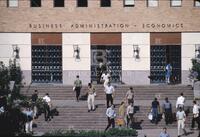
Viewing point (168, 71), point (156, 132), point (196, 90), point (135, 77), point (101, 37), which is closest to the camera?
point (156, 132)

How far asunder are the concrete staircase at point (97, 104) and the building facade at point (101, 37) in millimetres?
3978

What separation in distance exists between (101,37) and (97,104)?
9690 mm

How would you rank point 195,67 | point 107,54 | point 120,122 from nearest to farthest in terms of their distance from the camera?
point 120,122 < point 195,67 < point 107,54

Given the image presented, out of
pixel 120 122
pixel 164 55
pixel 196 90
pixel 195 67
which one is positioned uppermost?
pixel 164 55

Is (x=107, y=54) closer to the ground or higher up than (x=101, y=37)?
closer to the ground

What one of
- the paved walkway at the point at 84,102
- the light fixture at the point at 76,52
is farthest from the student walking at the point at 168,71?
the light fixture at the point at 76,52

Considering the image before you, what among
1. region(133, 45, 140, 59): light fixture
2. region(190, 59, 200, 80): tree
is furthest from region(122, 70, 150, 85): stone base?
region(190, 59, 200, 80): tree

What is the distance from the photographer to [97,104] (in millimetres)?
40812

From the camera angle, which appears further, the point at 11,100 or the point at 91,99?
the point at 11,100

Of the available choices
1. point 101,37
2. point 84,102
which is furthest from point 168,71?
point 84,102

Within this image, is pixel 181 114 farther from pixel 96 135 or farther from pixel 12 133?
pixel 12 133

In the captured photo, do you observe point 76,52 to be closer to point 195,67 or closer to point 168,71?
point 168,71

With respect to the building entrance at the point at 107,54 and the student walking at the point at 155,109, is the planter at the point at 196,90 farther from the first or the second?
the building entrance at the point at 107,54

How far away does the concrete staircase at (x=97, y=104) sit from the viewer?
3747 centimetres
